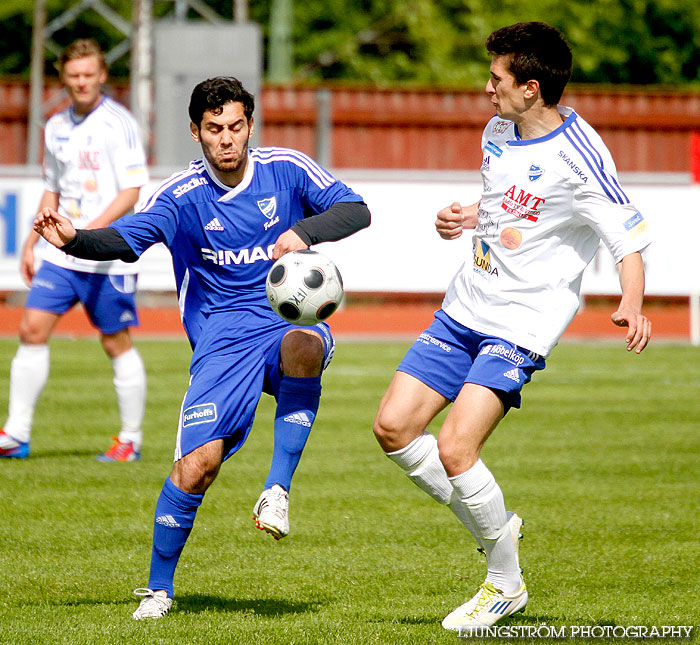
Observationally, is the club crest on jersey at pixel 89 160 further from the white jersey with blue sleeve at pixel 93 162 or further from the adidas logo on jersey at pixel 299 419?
the adidas logo on jersey at pixel 299 419

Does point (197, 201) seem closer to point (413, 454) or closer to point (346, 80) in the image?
point (413, 454)

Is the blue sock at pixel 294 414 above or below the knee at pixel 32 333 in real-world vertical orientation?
above

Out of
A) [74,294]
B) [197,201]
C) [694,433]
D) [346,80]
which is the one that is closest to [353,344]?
[694,433]

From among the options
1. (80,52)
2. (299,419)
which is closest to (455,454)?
(299,419)

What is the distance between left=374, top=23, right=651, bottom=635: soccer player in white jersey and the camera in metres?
4.44

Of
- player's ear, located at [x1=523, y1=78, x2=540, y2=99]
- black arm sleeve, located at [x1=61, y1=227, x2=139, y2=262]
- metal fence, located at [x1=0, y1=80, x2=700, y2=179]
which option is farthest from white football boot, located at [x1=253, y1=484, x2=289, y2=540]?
metal fence, located at [x1=0, y1=80, x2=700, y2=179]

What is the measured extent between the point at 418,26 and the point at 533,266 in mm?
26500

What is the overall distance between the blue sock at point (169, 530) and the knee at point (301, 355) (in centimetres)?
62

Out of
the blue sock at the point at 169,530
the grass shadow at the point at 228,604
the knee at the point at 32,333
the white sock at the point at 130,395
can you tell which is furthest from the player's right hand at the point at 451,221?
the knee at the point at 32,333

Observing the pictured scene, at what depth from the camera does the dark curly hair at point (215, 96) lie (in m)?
4.66

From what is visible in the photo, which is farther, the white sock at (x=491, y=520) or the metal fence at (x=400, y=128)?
the metal fence at (x=400, y=128)

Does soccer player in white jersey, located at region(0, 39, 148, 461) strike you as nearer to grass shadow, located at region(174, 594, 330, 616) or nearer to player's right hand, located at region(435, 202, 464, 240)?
grass shadow, located at region(174, 594, 330, 616)

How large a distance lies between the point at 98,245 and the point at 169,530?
3.66ft

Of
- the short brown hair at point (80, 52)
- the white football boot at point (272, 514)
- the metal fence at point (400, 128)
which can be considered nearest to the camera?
the white football boot at point (272, 514)
